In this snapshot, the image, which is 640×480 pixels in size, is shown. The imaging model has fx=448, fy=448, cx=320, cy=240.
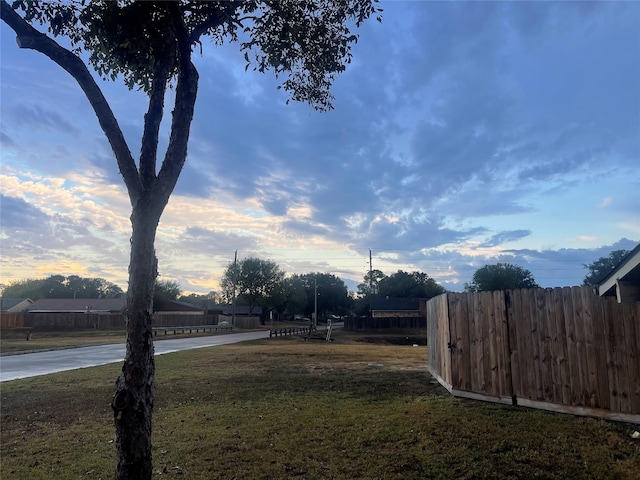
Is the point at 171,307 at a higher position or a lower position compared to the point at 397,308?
higher

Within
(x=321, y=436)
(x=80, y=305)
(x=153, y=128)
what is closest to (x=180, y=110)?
(x=153, y=128)

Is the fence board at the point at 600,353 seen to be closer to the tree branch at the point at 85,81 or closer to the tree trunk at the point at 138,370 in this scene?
the tree trunk at the point at 138,370

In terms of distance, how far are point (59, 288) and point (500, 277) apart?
97.3m

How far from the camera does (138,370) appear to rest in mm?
3721

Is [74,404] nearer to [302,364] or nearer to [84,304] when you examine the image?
[302,364]

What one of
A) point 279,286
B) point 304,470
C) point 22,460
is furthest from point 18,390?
point 279,286

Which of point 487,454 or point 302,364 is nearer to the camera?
point 487,454

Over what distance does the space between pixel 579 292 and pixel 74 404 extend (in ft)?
31.1

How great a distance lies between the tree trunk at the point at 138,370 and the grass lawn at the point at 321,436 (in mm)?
1501

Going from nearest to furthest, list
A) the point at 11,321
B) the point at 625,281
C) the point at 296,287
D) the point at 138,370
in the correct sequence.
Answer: the point at 138,370, the point at 625,281, the point at 11,321, the point at 296,287

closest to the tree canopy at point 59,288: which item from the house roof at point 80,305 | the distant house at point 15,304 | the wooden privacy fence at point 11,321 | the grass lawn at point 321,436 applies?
the distant house at point 15,304

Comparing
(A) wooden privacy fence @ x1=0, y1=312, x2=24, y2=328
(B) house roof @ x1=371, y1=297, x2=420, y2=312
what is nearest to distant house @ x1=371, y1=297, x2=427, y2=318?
(B) house roof @ x1=371, y1=297, x2=420, y2=312

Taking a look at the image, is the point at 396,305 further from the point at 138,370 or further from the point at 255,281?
the point at 138,370

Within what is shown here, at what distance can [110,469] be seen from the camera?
5.30 metres
